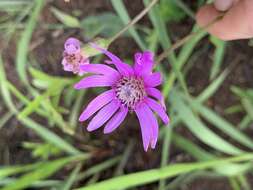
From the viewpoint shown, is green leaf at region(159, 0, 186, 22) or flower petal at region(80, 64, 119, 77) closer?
flower petal at region(80, 64, 119, 77)

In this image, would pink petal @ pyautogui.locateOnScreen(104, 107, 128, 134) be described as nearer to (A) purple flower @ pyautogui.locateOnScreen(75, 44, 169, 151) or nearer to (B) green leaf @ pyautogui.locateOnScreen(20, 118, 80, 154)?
(A) purple flower @ pyautogui.locateOnScreen(75, 44, 169, 151)

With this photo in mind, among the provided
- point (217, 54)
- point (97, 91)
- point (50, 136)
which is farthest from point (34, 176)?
point (217, 54)

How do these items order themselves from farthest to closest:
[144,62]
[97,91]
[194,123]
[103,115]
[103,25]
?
[97,91], [103,25], [194,123], [103,115], [144,62]

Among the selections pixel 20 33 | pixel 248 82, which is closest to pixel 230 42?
pixel 248 82

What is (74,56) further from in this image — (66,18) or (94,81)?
(66,18)

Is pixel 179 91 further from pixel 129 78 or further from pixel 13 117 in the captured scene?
pixel 13 117

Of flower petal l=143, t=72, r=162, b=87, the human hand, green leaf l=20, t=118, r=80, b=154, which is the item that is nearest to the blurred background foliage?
green leaf l=20, t=118, r=80, b=154

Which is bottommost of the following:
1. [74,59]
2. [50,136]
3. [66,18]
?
Result: [50,136]
